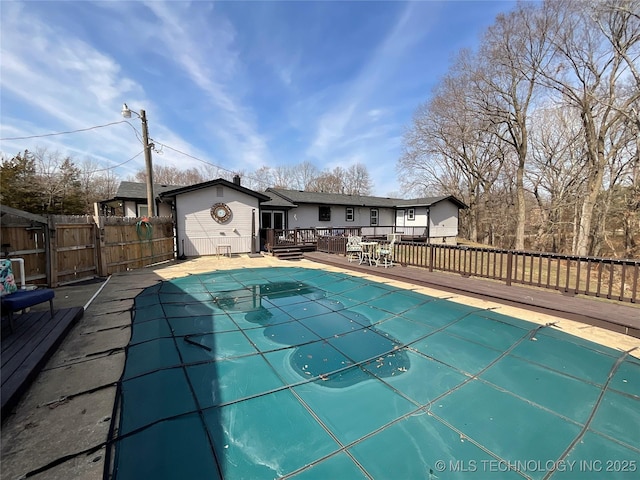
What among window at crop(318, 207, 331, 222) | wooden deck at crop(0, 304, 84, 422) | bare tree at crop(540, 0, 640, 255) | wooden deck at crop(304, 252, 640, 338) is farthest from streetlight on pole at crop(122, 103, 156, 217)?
bare tree at crop(540, 0, 640, 255)

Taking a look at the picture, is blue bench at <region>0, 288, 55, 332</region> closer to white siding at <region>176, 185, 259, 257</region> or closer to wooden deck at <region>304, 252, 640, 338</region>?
wooden deck at <region>304, 252, 640, 338</region>

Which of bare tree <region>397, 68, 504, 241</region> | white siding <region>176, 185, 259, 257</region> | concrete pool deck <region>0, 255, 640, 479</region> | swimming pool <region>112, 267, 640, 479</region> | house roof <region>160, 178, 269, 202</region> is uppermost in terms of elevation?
bare tree <region>397, 68, 504, 241</region>

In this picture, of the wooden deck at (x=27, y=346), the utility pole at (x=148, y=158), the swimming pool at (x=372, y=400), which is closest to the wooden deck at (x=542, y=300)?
the swimming pool at (x=372, y=400)

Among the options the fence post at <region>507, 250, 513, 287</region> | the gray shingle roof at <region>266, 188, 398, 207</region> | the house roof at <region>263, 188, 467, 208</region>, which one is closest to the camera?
the fence post at <region>507, 250, 513, 287</region>

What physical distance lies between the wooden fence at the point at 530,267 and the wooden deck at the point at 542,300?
0.65 feet

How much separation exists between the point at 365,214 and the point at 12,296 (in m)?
18.7

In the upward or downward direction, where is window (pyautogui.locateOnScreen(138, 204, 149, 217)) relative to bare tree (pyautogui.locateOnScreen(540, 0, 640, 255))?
downward

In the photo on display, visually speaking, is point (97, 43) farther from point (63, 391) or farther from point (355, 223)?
point (355, 223)

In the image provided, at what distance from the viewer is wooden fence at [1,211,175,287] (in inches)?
225

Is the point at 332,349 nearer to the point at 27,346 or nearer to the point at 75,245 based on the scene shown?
the point at 27,346

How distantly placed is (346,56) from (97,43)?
29.6 ft

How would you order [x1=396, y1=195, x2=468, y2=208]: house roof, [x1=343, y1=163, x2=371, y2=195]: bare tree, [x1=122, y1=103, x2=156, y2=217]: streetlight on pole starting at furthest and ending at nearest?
[x1=343, y1=163, x2=371, y2=195]: bare tree, [x1=396, y1=195, x2=468, y2=208]: house roof, [x1=122, y1=103, x2=156, y2=217]: streetlight on pole

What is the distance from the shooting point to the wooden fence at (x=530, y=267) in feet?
15.4

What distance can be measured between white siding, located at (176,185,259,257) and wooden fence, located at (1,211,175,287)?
1.73m
